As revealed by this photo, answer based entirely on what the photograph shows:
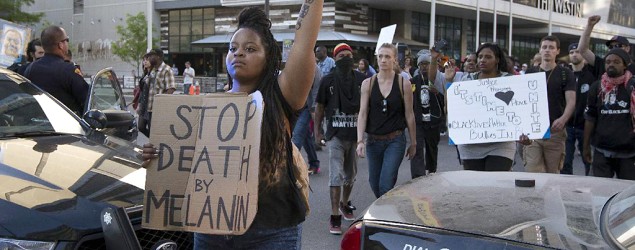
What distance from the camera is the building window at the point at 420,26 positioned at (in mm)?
40875

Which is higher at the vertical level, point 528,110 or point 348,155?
point 528,110

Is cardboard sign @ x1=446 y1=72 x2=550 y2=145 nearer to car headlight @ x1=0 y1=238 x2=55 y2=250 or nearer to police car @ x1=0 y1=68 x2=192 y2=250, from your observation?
police car @ x1=0 y1=68 x2=192 y2=250

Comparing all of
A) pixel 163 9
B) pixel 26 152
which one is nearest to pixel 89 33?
pixel 163 9

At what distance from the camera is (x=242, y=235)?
8.55 ft

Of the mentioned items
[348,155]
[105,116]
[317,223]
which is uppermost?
[105,116]

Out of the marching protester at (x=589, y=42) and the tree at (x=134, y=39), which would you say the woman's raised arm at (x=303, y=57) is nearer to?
the marching protester at (x=589, y=42)

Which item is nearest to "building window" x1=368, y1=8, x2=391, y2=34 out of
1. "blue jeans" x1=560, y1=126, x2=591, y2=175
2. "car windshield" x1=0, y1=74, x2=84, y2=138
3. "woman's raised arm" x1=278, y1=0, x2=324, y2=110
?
"blue jeans" x1=560, y1=126, x2=591, y2=175

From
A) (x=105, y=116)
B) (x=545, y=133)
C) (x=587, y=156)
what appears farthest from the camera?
(x=587, y=156)

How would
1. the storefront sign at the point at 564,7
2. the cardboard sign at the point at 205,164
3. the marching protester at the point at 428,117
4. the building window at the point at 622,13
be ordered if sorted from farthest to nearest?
the building window at the point at 622,13, the storefront sign at the point at 564,7, the marching protester at the point at 428,117, the cardboard sign at the point at 205,164

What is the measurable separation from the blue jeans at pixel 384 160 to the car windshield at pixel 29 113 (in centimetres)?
287

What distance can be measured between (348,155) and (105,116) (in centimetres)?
271

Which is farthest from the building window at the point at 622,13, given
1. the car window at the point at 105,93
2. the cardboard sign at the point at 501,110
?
the car window at the point at 105,93

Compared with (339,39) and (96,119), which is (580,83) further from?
(339,39)

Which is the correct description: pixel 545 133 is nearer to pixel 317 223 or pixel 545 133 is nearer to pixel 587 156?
pixel 587 156
